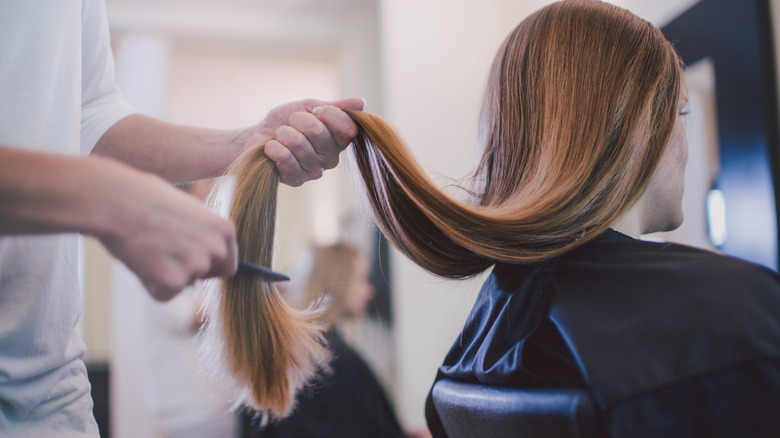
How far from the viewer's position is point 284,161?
852 millimetres

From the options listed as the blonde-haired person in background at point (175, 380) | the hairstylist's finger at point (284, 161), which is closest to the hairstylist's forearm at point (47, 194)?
the hairstylist's finger at point (284, 161)

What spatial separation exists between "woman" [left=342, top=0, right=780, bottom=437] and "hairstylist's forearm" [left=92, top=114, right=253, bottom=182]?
288 mm

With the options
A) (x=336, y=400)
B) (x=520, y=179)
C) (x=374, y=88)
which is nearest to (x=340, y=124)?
(x=520, y=179)

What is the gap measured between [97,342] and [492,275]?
3.64 m

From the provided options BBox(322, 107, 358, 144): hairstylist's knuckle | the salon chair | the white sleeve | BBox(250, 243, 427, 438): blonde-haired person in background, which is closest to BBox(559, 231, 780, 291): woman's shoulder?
the salon chair

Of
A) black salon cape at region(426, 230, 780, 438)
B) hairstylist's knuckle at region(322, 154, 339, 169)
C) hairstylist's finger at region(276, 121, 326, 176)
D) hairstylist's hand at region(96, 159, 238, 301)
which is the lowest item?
black salon cape at region(426, 230, 780, 438)

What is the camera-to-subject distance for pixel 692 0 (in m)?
1.73

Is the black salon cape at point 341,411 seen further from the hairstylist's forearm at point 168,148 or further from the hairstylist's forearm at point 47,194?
the hairstylist's forearm at point 47,194

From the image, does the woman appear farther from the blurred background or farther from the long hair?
the blurred background

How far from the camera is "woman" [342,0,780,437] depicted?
0.64 metres

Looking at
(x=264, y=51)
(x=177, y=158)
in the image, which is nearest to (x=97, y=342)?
(x=264, y=51)

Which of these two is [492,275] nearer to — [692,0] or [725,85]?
[725,85]

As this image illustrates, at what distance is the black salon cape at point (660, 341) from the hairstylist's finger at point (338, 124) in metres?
0.37

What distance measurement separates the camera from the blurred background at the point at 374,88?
2.42m
